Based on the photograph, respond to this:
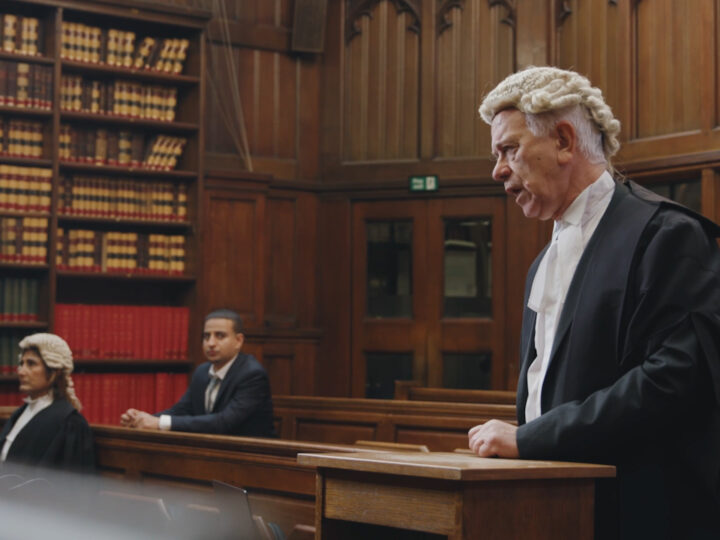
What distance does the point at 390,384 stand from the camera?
307 inches

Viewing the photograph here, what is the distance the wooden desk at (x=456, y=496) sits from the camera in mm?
1401

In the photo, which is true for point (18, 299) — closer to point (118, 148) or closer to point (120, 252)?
point (120, 252)

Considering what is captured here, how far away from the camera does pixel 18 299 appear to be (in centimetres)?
680

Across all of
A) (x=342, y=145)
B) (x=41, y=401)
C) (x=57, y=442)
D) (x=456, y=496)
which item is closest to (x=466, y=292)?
(x=342, y=145)

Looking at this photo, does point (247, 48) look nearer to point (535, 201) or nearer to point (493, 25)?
point (493, 25)

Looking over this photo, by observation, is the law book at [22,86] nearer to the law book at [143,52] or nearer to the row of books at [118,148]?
the row of books at [118,148]

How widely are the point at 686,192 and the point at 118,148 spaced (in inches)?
151

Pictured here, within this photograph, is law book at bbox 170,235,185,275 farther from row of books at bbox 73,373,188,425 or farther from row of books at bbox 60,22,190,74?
row of books at bbox 60,22,190,74

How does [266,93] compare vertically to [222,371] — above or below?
above

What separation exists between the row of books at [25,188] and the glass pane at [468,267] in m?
2.93

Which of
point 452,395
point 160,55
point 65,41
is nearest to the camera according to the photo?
point 452,395

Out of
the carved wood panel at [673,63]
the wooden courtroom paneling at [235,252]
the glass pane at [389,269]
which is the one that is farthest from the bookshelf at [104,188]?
the carved wood panel at [673,63]

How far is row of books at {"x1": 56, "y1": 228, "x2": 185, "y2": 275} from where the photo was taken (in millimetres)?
7004

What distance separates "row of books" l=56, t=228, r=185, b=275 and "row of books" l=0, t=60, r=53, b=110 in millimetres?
871
